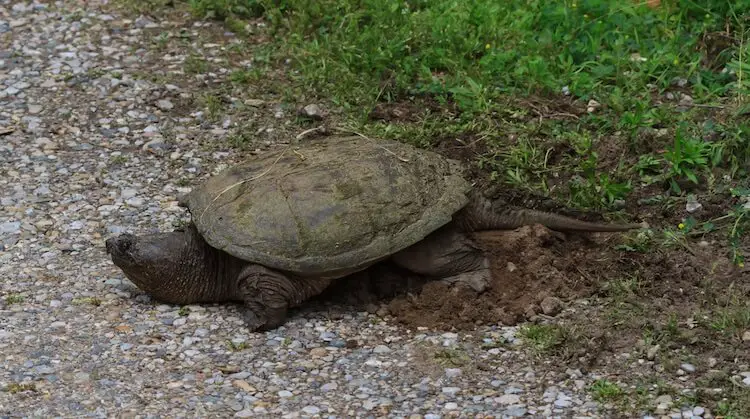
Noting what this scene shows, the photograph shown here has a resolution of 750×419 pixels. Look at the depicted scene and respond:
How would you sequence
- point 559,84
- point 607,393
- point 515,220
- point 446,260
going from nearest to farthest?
point 607,393
point 446,260
point 515,220
point 559,84

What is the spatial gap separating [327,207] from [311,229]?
0.39ft

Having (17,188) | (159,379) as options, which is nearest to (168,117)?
(17,188)

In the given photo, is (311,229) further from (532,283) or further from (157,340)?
(532,283)

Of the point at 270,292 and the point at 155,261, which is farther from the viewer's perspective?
the point at 155,261

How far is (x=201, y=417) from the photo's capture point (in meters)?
3.71

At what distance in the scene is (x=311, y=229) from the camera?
425 cm

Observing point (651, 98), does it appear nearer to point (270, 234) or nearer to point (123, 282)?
point (270, 234)

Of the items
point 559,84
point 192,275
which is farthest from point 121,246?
point 559,84

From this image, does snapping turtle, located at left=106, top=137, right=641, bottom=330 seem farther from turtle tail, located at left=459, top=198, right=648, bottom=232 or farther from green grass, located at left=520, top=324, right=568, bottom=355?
green grass, located at left=520, top=324, right=568, bottom=355

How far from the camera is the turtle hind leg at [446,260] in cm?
450

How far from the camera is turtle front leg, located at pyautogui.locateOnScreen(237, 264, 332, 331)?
14.1 ft

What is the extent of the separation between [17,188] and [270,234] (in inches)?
74.1

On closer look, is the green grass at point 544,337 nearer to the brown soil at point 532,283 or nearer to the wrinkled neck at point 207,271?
the brown soil at point 532,283

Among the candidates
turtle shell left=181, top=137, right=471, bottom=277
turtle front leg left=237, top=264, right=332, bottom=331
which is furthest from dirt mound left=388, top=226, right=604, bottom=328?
turtle front leg left=237, top=264, right=332, bottom=331
